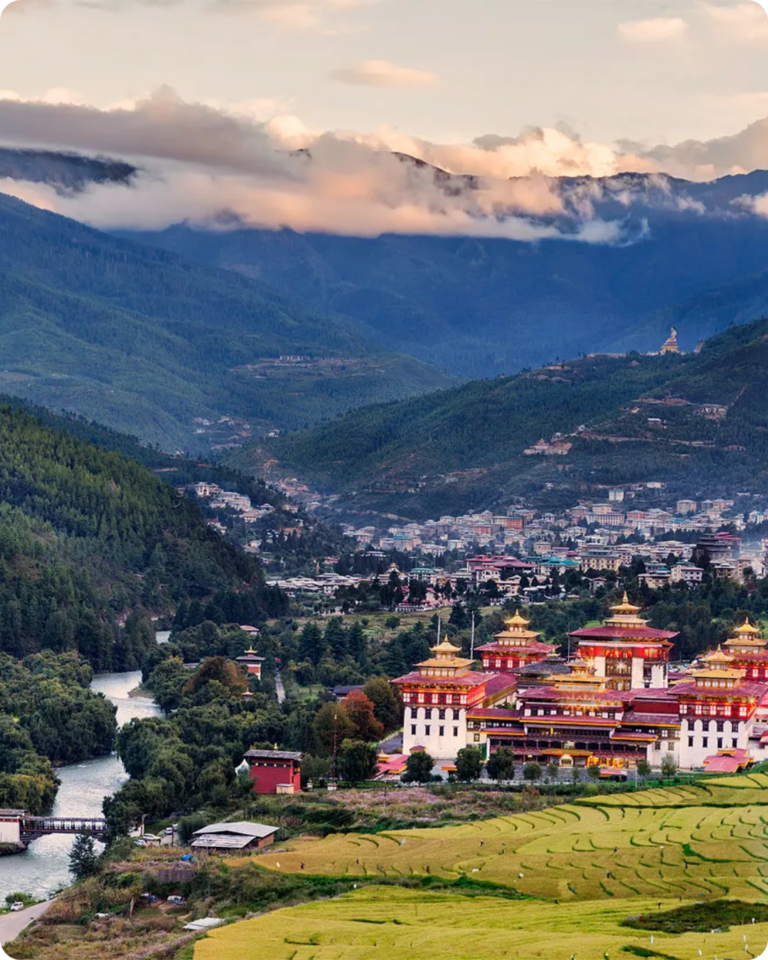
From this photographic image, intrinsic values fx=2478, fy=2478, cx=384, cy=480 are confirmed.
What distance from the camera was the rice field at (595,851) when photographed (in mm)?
60000

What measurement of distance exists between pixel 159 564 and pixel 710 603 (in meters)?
45.5

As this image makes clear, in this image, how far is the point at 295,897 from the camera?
200ft

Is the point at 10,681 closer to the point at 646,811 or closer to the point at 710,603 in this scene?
the point at 710,603

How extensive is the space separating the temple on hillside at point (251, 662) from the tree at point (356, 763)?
28.0 metres

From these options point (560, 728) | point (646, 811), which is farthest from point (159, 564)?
point (646, 811)

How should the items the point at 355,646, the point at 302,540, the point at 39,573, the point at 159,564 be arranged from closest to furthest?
the point at 355,646, the point at 39,573, the point at 159,564, the point at 302,540

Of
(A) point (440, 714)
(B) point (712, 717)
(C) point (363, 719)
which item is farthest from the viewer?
(C) point (363, 719)

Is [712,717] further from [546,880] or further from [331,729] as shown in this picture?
[546,880]

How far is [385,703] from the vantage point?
86.5m

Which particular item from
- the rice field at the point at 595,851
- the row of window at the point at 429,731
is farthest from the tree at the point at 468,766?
the rice field at the point at 595,851

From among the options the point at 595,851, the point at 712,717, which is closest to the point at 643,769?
the point at 712,717

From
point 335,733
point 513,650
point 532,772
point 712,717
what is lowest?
point 532,772

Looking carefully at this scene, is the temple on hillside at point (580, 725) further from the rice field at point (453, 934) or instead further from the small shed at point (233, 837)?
the rice field at point (453, 934)

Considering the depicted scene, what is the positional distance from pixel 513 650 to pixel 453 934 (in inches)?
1501
